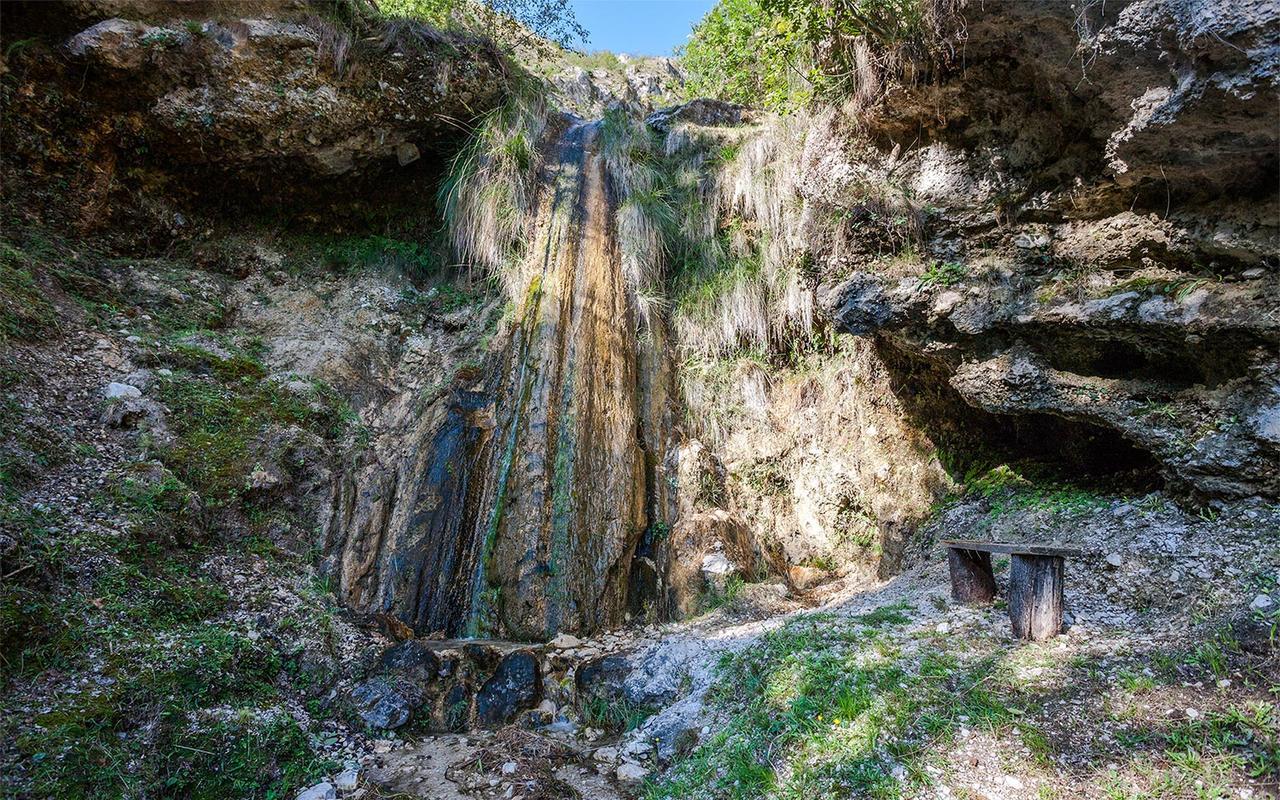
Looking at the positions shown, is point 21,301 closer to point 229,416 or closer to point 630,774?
point 229,416

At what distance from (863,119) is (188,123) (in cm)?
553

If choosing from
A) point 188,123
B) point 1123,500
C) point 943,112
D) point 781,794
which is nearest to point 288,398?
point 188,123

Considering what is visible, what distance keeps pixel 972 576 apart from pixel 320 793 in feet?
11.1

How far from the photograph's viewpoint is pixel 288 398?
500 cm

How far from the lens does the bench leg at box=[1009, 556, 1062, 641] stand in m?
2.86

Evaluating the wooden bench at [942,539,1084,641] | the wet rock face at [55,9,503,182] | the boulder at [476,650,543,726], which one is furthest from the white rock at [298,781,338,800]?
the wet rock face at [55,9,503,182]

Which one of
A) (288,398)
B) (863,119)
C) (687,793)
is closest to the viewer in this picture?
(687,793)

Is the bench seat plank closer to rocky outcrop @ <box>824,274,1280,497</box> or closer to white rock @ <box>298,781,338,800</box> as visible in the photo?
rocky outcrop @ <box>824,274,1280,497</box>

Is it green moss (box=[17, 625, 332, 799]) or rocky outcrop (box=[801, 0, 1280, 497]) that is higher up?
rocky outcrop (box=[801, 0, 1280, 497])

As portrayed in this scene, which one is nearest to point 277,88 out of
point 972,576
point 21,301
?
point 21,301

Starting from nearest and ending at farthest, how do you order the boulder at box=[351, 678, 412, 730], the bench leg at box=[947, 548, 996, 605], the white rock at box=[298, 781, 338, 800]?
the white rock at box=[298, 781, 338, 800]
the boulder at box=[351, 678, 412, 730]
the bench leg at box=[947, 548, 996, 605]

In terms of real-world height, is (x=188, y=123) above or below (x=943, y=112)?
above

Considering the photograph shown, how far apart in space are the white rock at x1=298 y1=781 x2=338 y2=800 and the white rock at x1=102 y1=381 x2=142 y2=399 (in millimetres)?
3035

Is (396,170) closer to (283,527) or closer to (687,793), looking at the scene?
(283,527)
